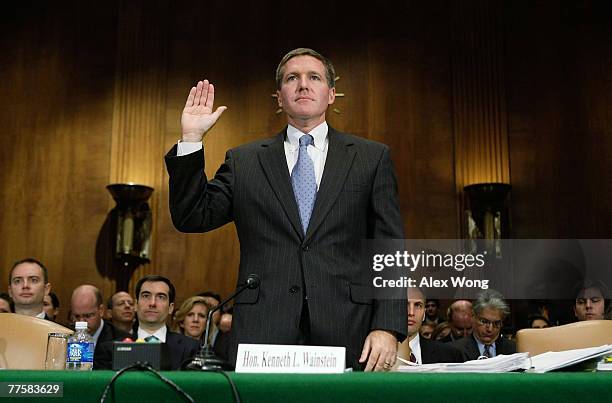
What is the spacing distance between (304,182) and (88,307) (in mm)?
3943

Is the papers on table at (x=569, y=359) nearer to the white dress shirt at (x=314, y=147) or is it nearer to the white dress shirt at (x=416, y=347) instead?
the white dress shirt at (x=314, y=147)

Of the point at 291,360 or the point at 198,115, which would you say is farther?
the point at 198,115

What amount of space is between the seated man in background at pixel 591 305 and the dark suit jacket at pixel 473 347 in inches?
35.9

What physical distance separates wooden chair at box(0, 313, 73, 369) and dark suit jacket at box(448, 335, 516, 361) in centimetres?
280

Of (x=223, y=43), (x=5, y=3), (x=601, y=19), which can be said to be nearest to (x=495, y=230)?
(x=601, y=19)

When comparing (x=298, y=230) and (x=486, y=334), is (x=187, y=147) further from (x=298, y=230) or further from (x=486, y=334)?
(x=486, y=334)

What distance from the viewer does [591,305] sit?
598 cm

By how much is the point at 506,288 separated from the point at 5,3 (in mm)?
5697

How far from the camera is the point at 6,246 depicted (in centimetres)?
820

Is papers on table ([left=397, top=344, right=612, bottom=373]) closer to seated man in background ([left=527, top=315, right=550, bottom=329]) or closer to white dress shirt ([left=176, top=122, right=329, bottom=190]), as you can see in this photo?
white dress shirt ([left=176, top=122, right=329, bottom=190])

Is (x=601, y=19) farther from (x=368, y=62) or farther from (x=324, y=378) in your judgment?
(x=324, y=378)

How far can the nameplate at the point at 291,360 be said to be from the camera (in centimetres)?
164

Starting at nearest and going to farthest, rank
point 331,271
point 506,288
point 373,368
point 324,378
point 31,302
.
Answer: point 324,378, point 373,368, point 331,271, point 31,302, point 506,288

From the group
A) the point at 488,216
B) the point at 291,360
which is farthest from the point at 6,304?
the point at 291,360
